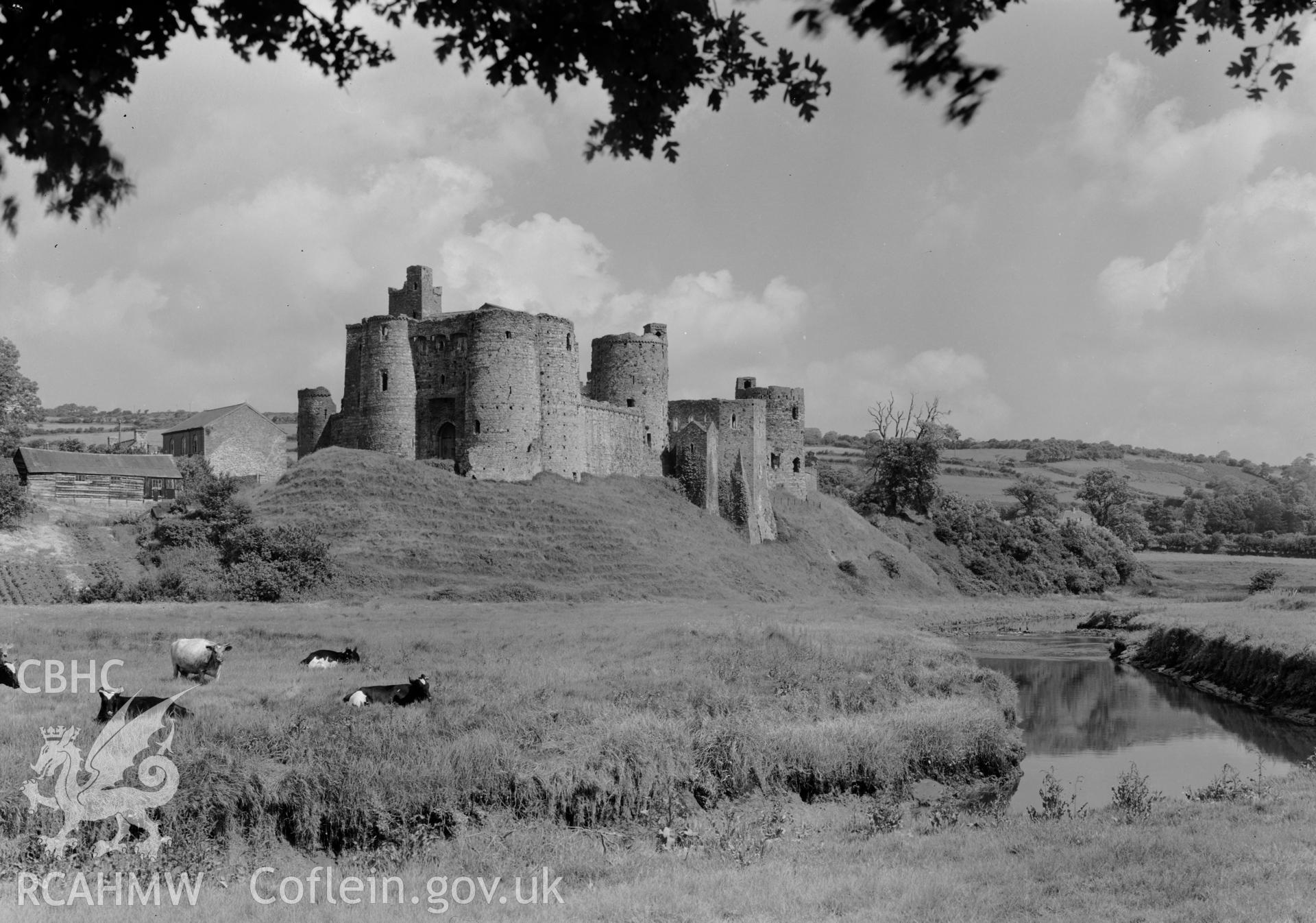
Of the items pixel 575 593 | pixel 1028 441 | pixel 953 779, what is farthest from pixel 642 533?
pixel 1028 441

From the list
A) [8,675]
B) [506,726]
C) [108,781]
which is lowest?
[506,726]

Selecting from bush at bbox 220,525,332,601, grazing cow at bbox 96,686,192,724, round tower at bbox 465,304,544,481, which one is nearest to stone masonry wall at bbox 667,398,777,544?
round tower at bbox 465,304,544,481

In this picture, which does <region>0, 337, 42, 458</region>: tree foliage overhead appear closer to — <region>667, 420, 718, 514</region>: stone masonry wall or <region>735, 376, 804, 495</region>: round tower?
<region>667, 420, 718, 514</region>: stone masonry wall

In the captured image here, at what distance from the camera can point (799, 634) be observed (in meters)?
28.9

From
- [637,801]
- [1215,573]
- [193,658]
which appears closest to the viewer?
[637,801]

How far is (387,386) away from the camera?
172 feet

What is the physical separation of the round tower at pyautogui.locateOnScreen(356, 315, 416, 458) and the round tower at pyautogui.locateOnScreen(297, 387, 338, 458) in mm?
4405

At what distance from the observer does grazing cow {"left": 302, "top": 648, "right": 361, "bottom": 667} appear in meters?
21.2

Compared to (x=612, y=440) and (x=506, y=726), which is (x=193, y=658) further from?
(x=612, y=440)

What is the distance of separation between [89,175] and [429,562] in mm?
38432

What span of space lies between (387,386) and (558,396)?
761 cm

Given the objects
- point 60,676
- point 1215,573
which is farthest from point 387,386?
point 1215,573

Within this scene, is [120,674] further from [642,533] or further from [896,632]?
[642,533]

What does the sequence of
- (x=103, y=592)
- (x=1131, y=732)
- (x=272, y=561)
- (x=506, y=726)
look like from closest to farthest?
(x=506, y=726)
(x=1131, y=732)
(x=103, y=592)
(x=272, y=561)
